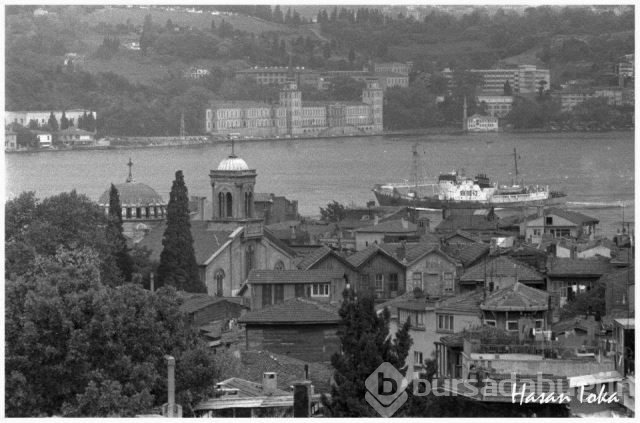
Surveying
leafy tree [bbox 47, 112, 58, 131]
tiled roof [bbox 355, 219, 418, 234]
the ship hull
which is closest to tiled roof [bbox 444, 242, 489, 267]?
tiled roof [bbox 355, 219, 418, 234]

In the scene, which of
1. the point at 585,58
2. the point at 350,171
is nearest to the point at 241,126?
the point at 585,58

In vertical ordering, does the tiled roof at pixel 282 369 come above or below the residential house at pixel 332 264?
below

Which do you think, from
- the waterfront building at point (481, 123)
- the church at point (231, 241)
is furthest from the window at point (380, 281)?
the waterfront building at point (481, 123)

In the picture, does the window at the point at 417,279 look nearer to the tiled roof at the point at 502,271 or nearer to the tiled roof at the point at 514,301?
the tiled roof at the point at 502,271

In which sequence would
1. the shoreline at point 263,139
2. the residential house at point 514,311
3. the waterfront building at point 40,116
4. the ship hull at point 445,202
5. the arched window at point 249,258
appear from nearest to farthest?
the residential house at point 514,311 < the arched window at point 249,258 < the ship hull at point 445,202 < the shoreline at point 263,139 < the waterfront building at point 40,116

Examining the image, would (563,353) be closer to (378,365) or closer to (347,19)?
(378,365)

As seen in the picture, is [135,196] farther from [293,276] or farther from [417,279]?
[293,276]

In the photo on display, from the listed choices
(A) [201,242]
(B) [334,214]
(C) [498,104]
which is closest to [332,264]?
(A) [201,242]

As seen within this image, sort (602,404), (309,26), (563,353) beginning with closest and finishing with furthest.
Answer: (602,404) < (563,353) < (309,26)
